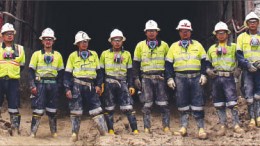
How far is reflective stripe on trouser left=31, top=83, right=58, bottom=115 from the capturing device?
8.05 meters

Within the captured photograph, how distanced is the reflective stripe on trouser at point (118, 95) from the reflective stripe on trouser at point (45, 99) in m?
1.06

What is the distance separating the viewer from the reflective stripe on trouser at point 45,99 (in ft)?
26.4

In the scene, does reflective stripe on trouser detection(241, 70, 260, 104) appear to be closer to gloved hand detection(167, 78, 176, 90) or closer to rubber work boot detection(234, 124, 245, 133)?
rubber work boot detection(234, 124, 245, 133)

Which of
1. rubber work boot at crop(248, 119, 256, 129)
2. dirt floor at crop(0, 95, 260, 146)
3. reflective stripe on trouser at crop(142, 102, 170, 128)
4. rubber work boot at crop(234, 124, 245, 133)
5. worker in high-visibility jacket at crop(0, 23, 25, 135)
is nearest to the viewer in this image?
dirt floor at crop(0, 95, 260, 146)

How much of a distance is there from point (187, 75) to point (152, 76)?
0.76m

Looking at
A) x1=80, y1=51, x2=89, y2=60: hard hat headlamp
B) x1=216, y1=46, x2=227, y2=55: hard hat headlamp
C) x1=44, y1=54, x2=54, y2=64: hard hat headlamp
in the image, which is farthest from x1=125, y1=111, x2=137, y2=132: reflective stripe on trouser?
x1=216, y1=46, x2=227, y2=55: hard hat headlamp

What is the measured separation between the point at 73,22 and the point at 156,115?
12032mm

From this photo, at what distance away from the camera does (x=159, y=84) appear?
26.8 feet

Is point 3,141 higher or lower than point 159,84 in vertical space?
lower

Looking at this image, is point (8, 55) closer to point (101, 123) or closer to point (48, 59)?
point (48, 59)

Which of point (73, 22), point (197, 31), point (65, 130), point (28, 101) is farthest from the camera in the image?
point (73, 22)

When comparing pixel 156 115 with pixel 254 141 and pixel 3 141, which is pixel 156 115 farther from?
pixel 3 141

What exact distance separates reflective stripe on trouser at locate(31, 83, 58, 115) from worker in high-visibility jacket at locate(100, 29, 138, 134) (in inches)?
41.8

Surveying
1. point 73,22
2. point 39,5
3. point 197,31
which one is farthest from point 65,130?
point 73,22
